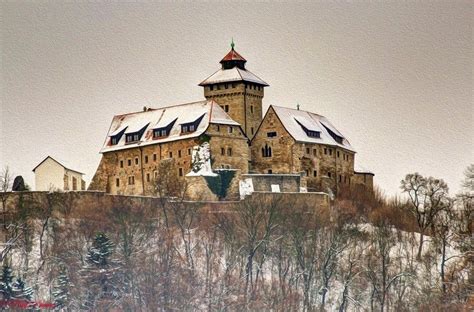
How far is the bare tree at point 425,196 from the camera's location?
Result: 82.6 m

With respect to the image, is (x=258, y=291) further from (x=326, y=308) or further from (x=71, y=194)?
(x=71, y=194)

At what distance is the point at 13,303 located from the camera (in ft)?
229

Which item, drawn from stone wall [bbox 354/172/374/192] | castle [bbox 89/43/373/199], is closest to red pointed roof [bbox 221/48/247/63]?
castle [bbox 89/43/373/199]

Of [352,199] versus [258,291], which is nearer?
[258,291]

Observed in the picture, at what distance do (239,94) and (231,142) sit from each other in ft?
11.2

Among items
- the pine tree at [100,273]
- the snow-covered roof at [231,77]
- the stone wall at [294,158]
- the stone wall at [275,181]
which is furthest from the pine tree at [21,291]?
the snow-covered roof at [231,77]

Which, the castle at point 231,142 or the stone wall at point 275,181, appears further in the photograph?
the castle at point 231,142

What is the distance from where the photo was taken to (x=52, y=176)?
284 ft

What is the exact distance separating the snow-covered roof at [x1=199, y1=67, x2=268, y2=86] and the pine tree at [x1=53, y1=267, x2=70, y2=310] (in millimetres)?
18364

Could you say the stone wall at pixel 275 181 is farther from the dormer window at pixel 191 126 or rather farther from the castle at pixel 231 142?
the dormer window at pixel 191 126

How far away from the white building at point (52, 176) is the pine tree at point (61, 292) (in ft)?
43.5

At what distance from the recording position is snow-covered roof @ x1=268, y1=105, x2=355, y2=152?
88.2 m

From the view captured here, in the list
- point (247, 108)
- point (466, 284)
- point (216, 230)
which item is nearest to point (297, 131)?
point (247, 108)

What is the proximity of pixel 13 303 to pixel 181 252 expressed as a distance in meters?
10.3
